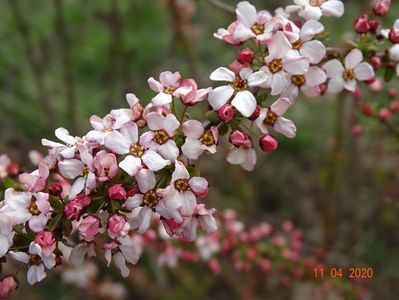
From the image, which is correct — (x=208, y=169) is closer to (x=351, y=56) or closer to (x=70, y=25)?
(x=70, y=25)

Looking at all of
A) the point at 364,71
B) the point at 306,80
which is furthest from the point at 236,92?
the point at 364,71

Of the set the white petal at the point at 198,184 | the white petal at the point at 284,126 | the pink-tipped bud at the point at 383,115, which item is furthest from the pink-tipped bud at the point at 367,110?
the white petal at the point at 198,184

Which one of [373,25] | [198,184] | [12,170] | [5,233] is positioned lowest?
[12,170]

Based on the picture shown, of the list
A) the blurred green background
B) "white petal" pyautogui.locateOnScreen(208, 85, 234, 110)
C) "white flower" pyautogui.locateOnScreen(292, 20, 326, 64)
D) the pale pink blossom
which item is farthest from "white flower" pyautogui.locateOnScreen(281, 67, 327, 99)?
the blurred green background

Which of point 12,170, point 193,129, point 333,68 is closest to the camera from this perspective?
point 193,129

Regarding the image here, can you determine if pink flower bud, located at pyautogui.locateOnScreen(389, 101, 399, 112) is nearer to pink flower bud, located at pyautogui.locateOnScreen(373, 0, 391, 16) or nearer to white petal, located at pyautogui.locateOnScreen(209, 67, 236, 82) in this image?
pink flower bud, located at pyautogui.locateOnScreen(373, 0, 391, 16)

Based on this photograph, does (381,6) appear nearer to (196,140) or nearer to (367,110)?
(367,110)
